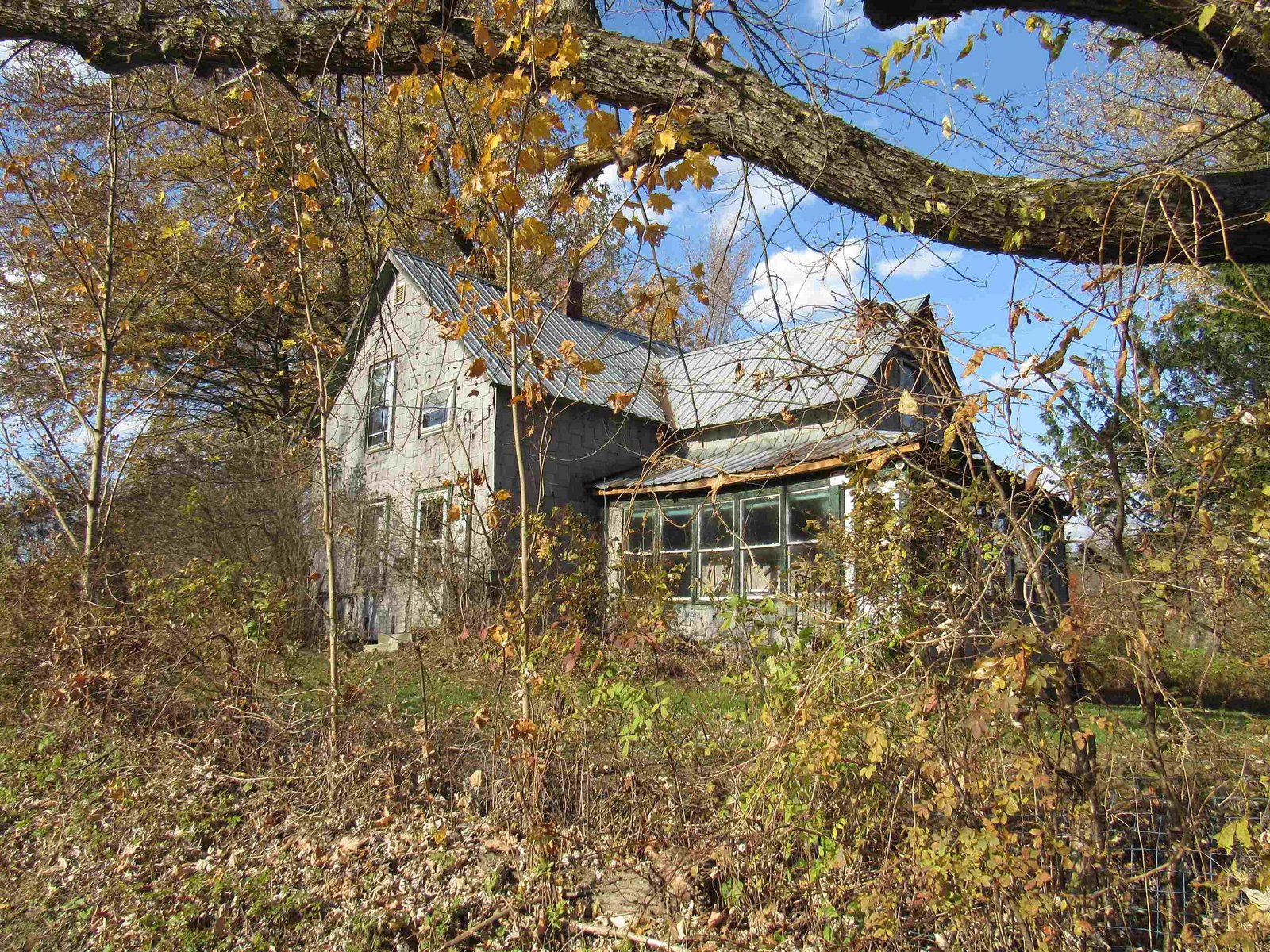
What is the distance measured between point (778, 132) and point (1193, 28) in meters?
1.67

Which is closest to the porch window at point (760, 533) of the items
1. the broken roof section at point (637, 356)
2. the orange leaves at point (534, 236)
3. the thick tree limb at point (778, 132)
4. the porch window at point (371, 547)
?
the broken roof section at point (637, 356)

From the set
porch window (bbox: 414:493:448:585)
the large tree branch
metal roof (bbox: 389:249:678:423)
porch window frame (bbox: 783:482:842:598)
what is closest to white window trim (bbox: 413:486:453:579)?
porch window (bbox: 414:493:448:585)

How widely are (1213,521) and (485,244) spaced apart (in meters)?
3.12

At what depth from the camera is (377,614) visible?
14391 mm

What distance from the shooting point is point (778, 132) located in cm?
371

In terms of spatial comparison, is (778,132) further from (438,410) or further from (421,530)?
(438,410)

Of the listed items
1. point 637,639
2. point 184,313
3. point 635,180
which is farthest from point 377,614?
point 635,180

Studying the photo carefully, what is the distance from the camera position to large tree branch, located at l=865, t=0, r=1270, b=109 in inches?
128

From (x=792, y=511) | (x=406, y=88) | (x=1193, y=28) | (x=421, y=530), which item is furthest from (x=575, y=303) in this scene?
(x=1193, y=28)

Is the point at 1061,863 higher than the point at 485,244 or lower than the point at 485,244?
lower

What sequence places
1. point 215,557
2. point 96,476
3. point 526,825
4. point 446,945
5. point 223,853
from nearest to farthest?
1. point 446,945
2. point 526,825
3. point 223,853
4. point 96,476
5. point 215,557

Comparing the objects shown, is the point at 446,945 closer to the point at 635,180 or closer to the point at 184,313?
the point at 635,180

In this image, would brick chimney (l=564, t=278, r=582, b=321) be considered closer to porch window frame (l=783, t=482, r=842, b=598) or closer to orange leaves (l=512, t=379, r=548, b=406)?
porch window frame (l=783, t=482, r=842, b=598)

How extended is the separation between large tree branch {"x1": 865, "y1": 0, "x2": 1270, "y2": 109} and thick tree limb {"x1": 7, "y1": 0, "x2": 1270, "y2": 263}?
0.08 meters
